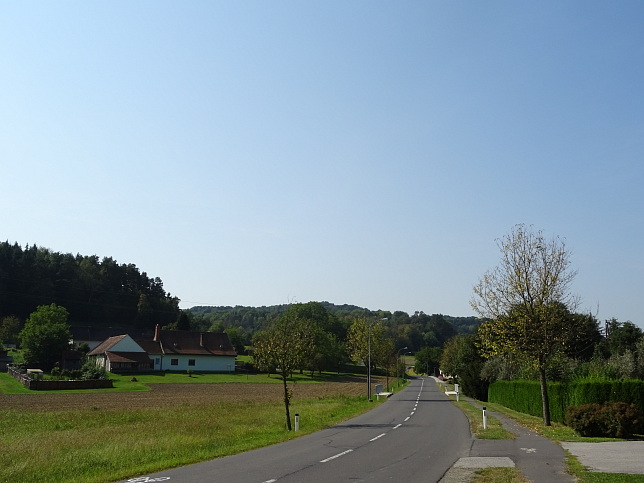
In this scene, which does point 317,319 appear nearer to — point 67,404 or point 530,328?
point 67,404

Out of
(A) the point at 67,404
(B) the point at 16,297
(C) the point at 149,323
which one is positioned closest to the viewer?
(A) the point at 67,404

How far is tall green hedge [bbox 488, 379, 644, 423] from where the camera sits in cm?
2433

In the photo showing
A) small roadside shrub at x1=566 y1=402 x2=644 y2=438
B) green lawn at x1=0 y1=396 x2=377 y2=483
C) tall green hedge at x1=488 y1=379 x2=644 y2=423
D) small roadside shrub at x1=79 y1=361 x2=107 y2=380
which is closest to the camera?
green lawn at x1=0 y1=396 x2=377 y2=483

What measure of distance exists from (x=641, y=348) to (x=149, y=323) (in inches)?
5561

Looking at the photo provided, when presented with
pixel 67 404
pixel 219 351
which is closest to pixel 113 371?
pixel 219 351

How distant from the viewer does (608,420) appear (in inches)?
880

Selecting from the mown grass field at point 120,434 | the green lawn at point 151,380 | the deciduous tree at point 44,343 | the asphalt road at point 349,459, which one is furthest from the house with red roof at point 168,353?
the asphalt road at point 349,459

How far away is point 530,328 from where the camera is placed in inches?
1060

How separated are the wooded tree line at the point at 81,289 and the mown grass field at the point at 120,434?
99.8 metres

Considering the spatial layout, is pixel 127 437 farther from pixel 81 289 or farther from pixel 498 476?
pixel 81 289

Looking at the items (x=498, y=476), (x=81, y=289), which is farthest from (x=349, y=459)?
(x=81, y=289)

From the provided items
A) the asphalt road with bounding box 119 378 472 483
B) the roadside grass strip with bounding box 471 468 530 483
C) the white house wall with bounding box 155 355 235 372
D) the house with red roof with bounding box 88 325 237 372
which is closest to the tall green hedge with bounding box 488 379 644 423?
the asphalt road with bounding box 119 378 472 483

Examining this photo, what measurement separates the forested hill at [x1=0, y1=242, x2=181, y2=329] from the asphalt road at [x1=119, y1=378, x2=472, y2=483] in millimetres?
133422

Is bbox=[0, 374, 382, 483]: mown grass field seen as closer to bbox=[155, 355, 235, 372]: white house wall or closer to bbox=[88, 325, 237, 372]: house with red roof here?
bbox=[88, 325, 237, 372]: house with red roof
